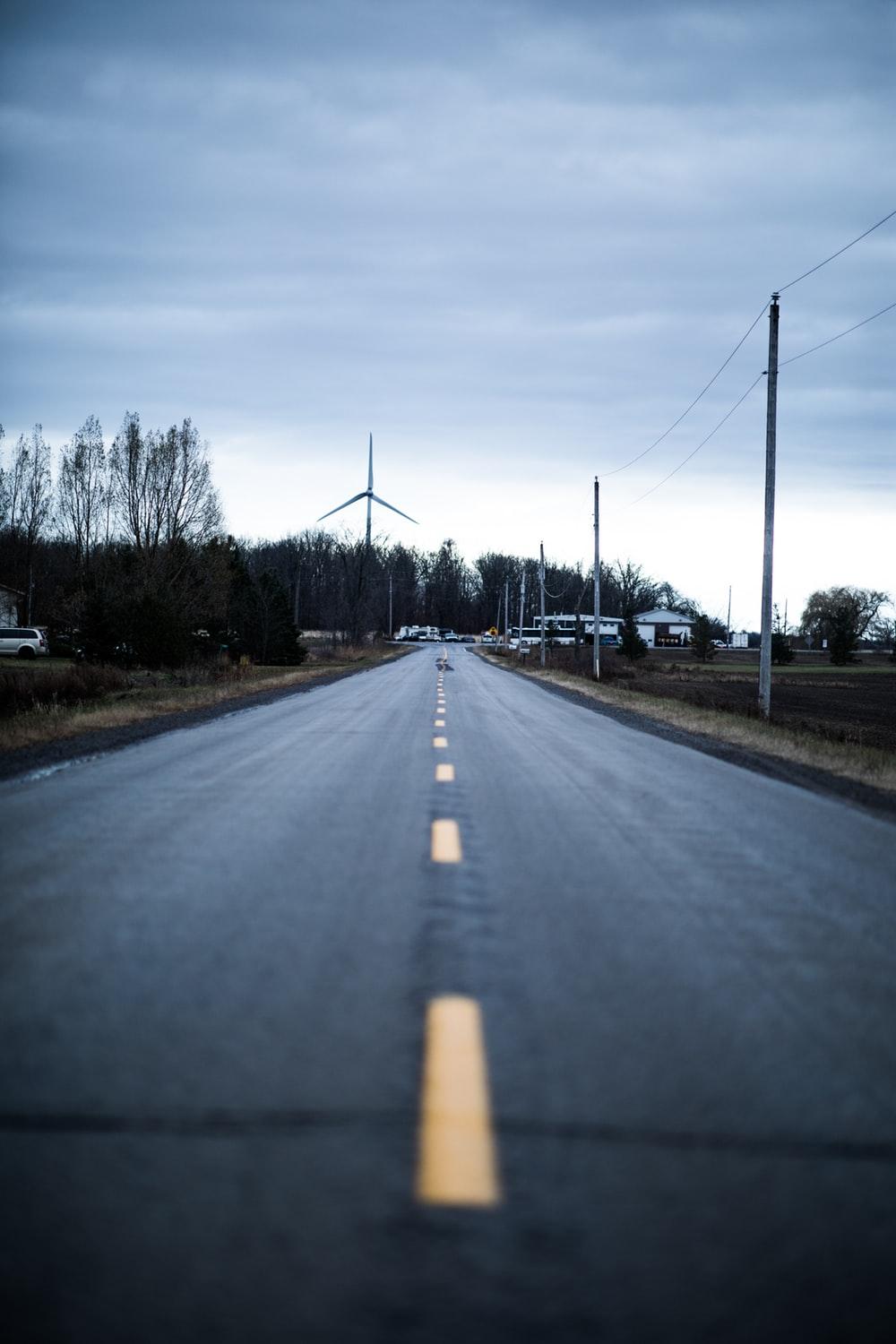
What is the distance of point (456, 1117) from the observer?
3596mm

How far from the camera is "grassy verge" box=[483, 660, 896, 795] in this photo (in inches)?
583

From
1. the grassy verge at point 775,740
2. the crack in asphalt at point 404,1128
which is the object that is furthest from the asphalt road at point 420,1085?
the grassy verge at point 775,740

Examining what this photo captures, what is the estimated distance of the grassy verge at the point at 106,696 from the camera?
60.6 ft

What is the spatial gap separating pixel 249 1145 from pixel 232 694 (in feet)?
91.7

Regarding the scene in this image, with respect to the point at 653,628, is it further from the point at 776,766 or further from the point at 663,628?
the point at 776,766

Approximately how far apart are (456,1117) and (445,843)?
15.8ft

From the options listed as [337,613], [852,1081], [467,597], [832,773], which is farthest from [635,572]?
[852,1081]

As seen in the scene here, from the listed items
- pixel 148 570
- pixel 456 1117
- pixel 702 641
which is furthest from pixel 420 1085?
pixel 702 641

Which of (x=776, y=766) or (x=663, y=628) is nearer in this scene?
(x=776, y=766)

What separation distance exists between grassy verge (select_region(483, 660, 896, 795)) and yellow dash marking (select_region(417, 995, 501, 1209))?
32.5 feet

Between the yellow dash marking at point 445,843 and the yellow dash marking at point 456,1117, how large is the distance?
318cm

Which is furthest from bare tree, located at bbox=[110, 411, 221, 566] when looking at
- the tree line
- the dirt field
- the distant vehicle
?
the distant vehicle

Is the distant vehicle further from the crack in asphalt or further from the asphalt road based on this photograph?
the crack in asphalt

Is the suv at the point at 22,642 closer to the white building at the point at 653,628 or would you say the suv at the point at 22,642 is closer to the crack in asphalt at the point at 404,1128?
the crack in asphalt at the point at 404,1128
